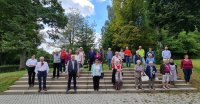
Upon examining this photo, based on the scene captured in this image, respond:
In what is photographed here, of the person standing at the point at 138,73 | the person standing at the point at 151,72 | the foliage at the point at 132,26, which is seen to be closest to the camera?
the person standing at the point at 138,73

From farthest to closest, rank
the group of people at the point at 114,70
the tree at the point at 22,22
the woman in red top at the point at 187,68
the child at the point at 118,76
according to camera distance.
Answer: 1. the tree at the point at 22,22
2. the woman in red top at the point at 187,68
3. the child at the point at 118,76
4. the group of people at the point at 114,70

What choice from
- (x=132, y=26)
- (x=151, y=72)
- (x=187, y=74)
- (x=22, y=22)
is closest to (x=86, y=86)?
(x=151, y=72)

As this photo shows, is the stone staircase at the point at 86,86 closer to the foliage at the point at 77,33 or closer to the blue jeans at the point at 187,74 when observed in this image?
the blue jeans at the point at 187,74

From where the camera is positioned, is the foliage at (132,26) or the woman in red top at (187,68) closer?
the woman in red top at (187,68)

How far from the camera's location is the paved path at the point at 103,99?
54.5ft

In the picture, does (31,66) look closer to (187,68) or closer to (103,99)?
(103,99)

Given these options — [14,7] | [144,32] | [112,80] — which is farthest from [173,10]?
[14,7]

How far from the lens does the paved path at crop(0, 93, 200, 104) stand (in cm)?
1661

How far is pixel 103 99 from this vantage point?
17.6 meters

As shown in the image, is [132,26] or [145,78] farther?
[132,26]

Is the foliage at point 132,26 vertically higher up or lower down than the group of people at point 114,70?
higher up

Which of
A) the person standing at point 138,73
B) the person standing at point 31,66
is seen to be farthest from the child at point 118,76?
the person standing at point 31,66

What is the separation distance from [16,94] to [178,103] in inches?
345

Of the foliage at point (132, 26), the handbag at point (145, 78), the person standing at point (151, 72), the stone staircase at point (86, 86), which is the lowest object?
the stone staircase at point (86, 86)
